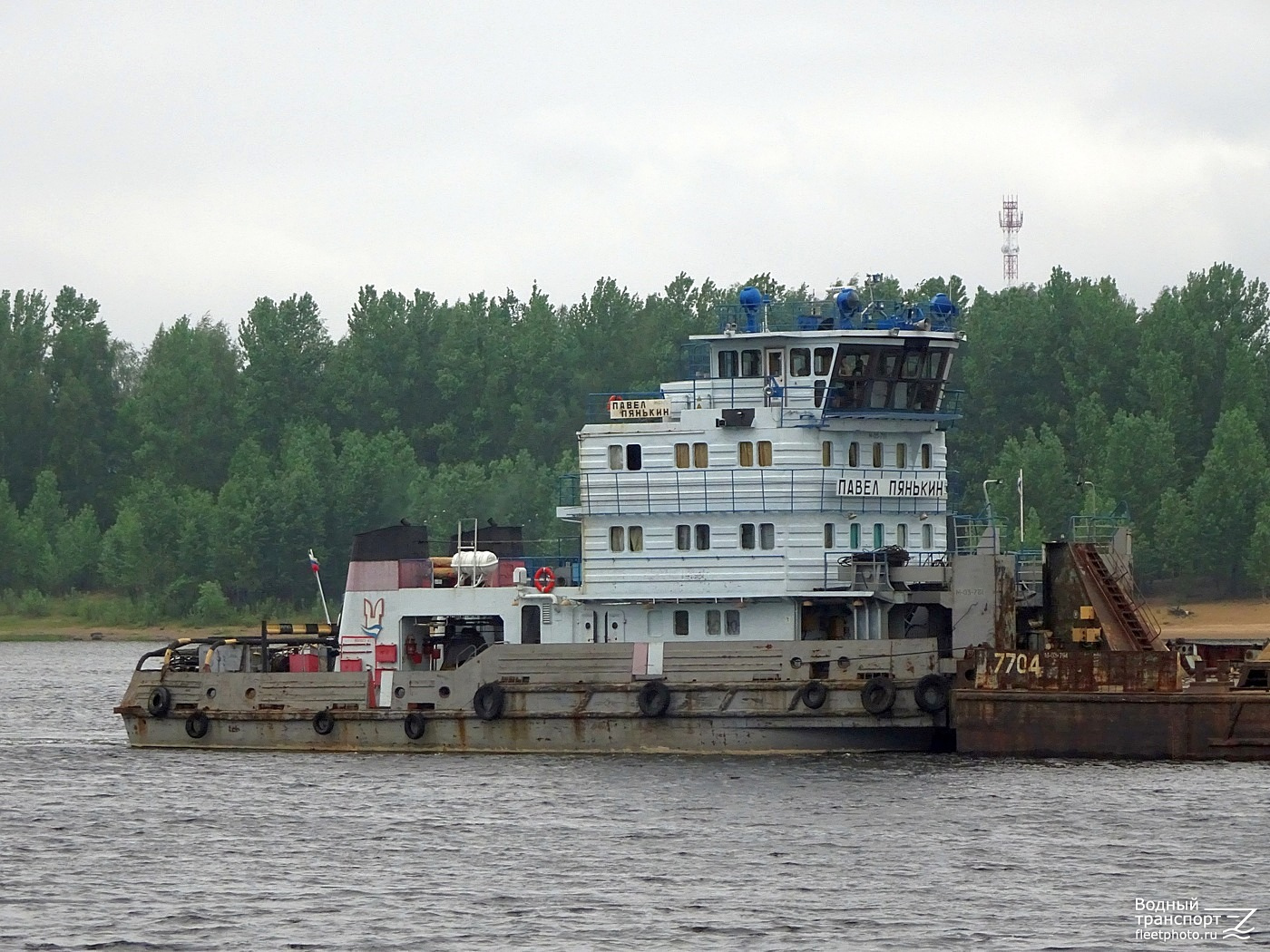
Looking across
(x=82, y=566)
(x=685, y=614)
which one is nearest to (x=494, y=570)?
(x=685, y=614)

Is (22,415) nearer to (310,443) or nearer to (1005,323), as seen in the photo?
(310,443)

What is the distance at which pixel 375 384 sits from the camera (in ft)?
354

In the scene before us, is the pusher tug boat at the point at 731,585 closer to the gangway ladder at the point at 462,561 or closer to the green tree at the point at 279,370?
the gangway ladder at the point at 462,561

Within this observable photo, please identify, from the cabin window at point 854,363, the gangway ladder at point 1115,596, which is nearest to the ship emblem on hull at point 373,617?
the cabin window at point 854,363

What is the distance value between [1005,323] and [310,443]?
100 ft

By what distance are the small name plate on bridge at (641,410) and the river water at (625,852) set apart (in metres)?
6.30

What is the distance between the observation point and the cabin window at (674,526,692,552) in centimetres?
4100

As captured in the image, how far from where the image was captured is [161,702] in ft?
149

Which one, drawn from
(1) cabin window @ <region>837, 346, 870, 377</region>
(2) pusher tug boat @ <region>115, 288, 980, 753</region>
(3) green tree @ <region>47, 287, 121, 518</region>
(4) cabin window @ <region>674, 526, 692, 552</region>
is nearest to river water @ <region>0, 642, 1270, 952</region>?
(2) pusher tug boat @ <region>115, 288, 980, 753</region>

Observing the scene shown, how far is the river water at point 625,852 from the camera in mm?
27922

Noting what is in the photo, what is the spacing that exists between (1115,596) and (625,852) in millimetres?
11196

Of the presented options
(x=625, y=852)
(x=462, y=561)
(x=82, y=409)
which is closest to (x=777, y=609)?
(x=462, y=561)

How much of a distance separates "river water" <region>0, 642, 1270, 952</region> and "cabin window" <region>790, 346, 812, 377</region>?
681 cm

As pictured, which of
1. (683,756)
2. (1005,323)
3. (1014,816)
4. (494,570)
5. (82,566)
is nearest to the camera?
(1014,816)
